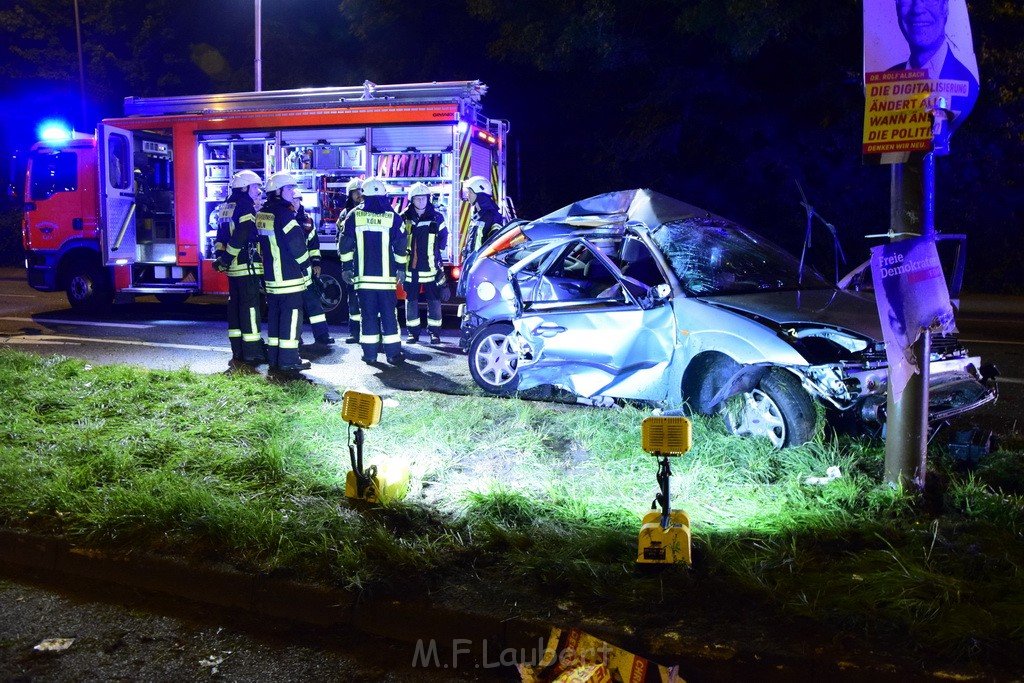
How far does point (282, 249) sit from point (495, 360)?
2.53 meters

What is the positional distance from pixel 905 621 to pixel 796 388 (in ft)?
7.55

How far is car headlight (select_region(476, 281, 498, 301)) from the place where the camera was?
25.8ft

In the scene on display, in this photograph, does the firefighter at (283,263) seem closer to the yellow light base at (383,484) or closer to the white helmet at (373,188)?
the white helmet at (373,188)

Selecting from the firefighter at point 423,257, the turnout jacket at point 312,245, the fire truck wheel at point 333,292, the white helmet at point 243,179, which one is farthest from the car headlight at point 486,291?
the fire truck wheel at point 333,292

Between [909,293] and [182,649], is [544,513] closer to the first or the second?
[182,649]

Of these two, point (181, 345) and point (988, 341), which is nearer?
point (181, 345)

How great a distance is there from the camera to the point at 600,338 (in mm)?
6844

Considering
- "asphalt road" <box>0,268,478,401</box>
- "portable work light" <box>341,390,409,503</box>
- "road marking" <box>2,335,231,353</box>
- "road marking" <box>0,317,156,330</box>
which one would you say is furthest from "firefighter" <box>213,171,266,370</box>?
"portable work light" <box>341,390,409,503</box>

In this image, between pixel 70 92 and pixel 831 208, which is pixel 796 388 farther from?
pixel 70 92

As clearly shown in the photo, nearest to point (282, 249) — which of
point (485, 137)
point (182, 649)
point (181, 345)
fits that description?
point (181, 345)

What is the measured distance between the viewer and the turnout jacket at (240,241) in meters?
9.38

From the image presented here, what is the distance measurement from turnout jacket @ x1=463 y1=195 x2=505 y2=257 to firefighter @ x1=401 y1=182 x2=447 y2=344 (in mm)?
412

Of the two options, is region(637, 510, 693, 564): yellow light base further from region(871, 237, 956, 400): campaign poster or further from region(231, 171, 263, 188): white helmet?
region(231, 171, 263, 188): white helmet

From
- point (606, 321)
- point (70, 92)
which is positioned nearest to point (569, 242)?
point (606, 321)
